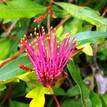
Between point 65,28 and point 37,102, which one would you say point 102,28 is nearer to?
point 65,28

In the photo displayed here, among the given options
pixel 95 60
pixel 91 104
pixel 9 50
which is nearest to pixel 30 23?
pixel 9 50

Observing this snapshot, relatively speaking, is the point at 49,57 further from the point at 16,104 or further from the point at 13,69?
the point at 16,104

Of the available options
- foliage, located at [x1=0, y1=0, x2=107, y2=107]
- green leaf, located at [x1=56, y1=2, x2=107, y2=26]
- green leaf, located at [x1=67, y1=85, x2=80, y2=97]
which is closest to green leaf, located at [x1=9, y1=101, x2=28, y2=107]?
foliage, located at [x1=0, y1=0, x2=107, y2=107]

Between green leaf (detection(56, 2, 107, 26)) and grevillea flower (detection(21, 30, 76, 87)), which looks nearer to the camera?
grevillea flower (detection(21, 30, 76, 87))

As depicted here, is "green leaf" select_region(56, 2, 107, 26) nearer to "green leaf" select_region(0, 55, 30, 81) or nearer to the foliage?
the foliage

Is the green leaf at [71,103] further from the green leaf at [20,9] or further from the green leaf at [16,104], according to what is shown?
the green leaf at [20,9]

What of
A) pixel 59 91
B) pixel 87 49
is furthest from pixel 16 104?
pixel 87 49

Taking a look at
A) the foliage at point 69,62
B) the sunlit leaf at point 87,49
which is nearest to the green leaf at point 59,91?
the foliage at point 69,62
